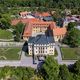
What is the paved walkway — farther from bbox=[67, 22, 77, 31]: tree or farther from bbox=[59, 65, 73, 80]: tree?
bbox=[67, 22, 77, 31]: tree

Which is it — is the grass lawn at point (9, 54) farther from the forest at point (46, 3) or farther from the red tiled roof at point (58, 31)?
the forest at point (46, 3)

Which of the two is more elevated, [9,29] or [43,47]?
[43,47]

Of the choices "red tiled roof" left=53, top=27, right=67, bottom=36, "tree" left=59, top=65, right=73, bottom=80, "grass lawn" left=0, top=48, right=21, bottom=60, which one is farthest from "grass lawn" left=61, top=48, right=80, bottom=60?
"grass lawn" left=0, top=48, right=21, bottom=60

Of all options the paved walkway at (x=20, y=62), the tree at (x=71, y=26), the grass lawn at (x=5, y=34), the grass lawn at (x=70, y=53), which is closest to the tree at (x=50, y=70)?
the paved walkway at (x=20, y=62)

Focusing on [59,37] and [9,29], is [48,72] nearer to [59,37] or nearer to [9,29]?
[59,37]

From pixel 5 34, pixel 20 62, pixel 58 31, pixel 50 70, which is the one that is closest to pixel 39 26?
pixel 58 31

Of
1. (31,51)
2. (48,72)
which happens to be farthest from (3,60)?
(48,72)
